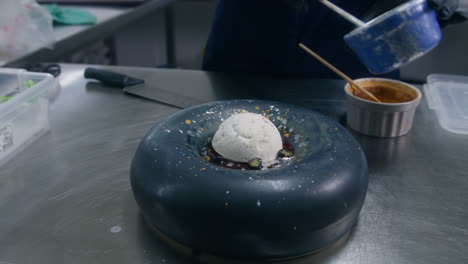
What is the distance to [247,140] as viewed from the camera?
0.79m

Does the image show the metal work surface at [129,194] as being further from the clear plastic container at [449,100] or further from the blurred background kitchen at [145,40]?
the blurred background kitchen at [145,40]

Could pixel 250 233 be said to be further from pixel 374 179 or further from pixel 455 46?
pixel 455 46

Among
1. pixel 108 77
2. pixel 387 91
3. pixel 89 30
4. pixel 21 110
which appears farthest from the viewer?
pixel 89 30

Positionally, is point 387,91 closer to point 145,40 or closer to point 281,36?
point 281,36

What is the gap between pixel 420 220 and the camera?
2.44 feet

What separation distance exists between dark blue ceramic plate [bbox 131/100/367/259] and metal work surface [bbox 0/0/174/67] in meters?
0.99

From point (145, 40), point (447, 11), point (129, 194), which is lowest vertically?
point (145, 40)

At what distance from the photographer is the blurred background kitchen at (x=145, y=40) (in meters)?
1.70

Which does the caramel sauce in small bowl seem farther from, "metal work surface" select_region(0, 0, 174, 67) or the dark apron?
"metal work surface" select_region(0, 0, 174, 67)

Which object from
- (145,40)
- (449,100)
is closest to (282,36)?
(449,100)

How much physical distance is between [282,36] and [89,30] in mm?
911

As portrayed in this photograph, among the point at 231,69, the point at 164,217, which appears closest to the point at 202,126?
the point at 164,217

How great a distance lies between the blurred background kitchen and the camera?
1.70 meters

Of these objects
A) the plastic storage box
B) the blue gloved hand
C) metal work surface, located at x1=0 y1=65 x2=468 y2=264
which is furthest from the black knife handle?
the blue gloved hand
